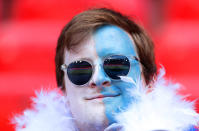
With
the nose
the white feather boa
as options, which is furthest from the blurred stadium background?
the nose

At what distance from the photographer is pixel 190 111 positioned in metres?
1.30

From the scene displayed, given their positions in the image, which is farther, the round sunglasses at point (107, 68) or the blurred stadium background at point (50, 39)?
the blurred stadium background at point (50, 39)

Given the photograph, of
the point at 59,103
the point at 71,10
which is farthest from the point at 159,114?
the point at 71,10

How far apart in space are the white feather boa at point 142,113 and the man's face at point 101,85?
0.04 metres

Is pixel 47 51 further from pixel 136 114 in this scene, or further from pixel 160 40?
pixel 136 114

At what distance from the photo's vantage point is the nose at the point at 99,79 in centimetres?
126

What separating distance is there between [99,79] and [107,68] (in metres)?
0.05

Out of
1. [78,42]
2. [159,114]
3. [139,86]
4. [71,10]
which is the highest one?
[71,10]

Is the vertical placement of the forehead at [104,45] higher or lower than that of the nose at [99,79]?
higher

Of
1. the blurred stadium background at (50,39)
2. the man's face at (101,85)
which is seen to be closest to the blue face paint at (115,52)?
the man's face at (101,85)

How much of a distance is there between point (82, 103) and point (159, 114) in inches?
10.8

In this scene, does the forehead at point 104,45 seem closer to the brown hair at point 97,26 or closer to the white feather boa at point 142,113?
the brown hair at point 97,26

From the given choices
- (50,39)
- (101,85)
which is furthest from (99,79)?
(50,39)

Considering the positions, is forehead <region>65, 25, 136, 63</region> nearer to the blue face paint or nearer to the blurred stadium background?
the blue face paint
